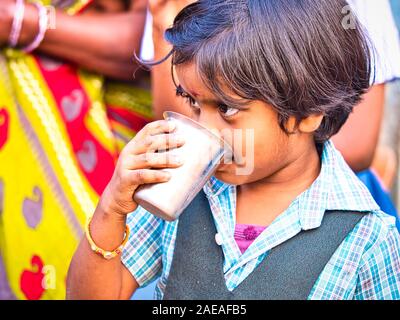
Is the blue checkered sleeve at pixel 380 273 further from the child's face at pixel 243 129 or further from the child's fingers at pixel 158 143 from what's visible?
the child's fingers at pixel 158 143

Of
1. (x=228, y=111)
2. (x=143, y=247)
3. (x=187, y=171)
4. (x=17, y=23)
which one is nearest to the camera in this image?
(x=187, y=171)

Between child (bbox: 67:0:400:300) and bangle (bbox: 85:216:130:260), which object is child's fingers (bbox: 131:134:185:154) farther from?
bangle (bbox: 85:216:130:260)

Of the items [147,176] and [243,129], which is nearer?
Result: [147,176]

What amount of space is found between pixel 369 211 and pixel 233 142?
1.08 feet

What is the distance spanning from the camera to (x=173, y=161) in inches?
56.6

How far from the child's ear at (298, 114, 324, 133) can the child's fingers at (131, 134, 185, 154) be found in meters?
0.33

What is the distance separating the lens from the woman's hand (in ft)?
6.75

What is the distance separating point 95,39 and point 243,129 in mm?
928

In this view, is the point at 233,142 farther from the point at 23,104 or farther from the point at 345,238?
the point at 23,104

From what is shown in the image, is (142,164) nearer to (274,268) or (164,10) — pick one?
(274,268)

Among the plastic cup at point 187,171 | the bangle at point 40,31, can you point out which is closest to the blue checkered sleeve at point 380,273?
the plastic cup at point 187,171

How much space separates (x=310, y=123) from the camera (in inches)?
65.3

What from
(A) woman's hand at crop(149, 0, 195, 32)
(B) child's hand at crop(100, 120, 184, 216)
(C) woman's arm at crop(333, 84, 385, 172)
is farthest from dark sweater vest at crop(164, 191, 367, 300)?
(A) woman's hand at crop(149, 0, 195, 32)

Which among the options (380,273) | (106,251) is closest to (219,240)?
(106,251)
